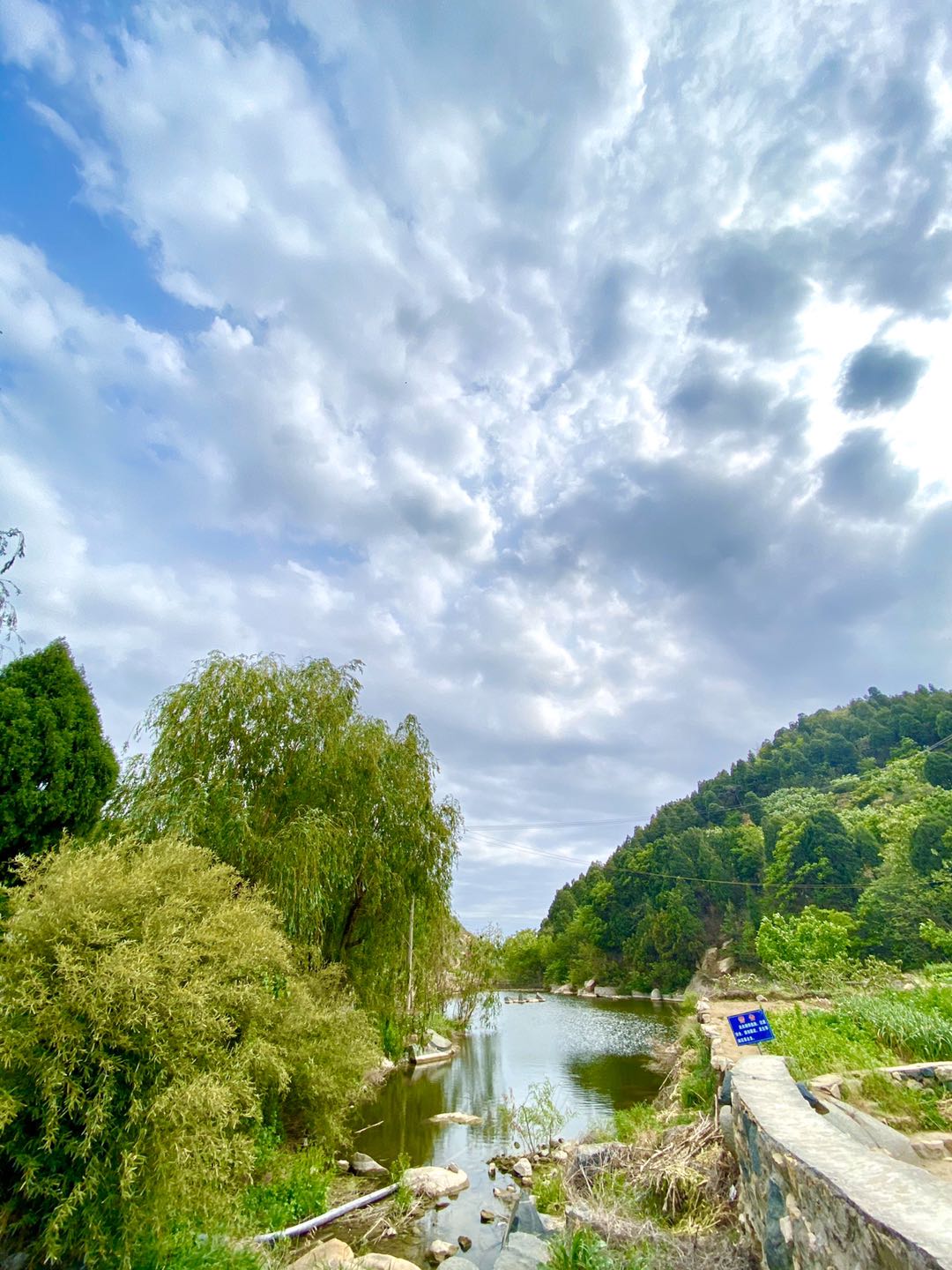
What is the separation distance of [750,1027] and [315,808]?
7100 mm

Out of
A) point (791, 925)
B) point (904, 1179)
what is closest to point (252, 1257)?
point (904, 1179)

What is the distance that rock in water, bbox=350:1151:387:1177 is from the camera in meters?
9.64

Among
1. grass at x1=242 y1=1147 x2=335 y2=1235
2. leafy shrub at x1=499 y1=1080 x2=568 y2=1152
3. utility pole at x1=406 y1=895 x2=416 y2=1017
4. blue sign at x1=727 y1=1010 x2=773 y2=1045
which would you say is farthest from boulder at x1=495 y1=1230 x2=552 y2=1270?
utility pole at x1=406 y1=895 x2=416 y2=1017

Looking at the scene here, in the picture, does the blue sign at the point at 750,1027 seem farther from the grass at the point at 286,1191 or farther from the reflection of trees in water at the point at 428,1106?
the reflection of trees in water at the point at 428,1106

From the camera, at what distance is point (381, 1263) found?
20.9ft

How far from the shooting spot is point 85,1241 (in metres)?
4.86

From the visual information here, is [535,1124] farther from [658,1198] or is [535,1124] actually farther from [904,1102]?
[904,1102]

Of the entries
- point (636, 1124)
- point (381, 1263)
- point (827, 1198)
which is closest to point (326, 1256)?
point (381, 1263)

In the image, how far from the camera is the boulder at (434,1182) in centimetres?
871

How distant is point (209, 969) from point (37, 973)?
4.41 ft

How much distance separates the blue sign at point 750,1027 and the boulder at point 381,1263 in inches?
170

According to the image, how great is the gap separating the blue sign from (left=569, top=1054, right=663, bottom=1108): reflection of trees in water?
26.0 ft

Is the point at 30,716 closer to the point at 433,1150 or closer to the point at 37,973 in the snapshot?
the point at 37,973

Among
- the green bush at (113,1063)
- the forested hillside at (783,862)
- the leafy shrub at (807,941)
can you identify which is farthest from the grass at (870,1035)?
the forested hillside at (783,862)
